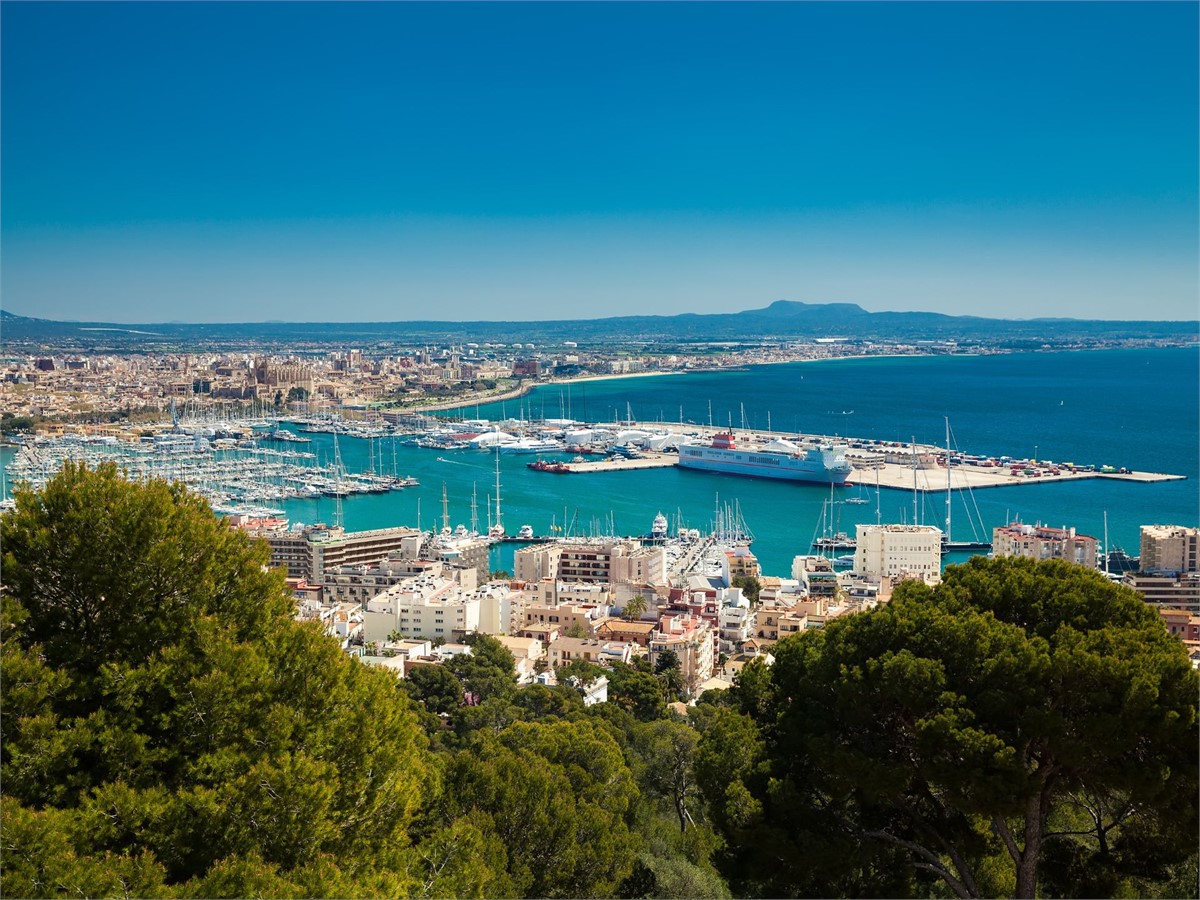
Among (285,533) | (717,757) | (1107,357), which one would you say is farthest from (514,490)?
→ (1107,357)

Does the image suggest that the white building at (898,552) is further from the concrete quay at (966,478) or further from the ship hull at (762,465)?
Result: the ship hull at (762,465)

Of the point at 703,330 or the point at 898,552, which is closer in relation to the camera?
the point at 898,552

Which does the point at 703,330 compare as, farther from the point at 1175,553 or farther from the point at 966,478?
the point at 1175,553

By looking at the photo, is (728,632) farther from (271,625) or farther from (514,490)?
(514,490)

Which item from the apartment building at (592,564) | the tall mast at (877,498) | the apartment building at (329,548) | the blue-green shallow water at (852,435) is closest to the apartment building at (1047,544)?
the blue-green shallow water at (852,435)

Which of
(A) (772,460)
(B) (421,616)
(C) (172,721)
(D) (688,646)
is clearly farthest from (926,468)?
(C) (172,721)
